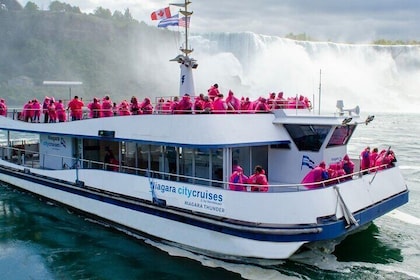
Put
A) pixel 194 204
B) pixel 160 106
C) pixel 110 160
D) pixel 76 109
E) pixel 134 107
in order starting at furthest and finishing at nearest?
pixel 76 109 → pixel 110 160 → pixel 134 107 → pixel 160 106 → pixel 194 204

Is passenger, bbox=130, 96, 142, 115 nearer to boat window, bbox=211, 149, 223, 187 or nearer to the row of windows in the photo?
the row of windows

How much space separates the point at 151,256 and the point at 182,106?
353cm

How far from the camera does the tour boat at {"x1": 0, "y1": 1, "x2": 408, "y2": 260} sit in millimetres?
9102

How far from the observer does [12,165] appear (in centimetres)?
1695

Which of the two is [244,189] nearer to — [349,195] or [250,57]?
[349,195]

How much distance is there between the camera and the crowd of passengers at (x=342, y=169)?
952cm

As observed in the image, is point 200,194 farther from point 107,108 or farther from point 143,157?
point 107,108

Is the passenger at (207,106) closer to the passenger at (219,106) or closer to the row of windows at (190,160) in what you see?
the passenger at (219,106)

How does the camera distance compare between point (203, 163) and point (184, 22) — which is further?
point (184, 22)

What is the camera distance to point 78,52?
106938 mm

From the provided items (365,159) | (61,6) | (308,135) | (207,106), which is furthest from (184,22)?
(61,6)

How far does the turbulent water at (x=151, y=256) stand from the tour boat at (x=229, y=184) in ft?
1.10

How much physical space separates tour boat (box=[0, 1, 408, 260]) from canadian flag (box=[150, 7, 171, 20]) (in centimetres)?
75

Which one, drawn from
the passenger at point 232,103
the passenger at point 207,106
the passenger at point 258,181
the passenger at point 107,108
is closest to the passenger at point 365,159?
the passenger at point 232,103
